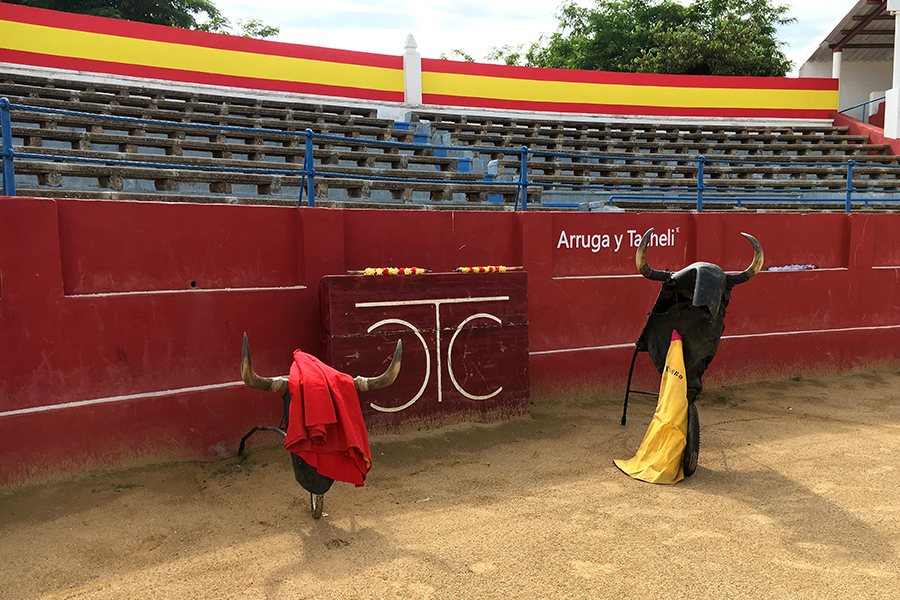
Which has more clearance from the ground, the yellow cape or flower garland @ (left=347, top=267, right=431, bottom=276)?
flower garland @ (left=347, top=267, right=431, bottom=276)

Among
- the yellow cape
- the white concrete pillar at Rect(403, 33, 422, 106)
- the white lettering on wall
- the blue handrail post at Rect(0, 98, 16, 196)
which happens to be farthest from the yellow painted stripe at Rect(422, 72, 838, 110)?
the yellow cape

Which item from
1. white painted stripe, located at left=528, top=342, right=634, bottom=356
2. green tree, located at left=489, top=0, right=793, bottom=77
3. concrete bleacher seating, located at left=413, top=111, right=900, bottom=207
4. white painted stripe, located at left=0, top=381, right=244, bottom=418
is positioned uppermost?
green tree, located at left=489, top=0, right=793, bottom=77

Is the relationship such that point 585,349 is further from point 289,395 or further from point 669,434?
point 289,395

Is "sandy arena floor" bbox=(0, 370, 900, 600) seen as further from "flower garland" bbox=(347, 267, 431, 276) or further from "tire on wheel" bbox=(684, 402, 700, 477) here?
"flower garland" bbox=(347, 267, 431, 276)

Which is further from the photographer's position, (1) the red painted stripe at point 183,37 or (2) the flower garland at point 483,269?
(1) the red painted stripe at point 183,37

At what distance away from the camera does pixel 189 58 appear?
12.3 m

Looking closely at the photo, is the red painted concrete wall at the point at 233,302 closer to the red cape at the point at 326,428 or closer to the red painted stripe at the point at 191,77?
the red cape at the point at 326,428

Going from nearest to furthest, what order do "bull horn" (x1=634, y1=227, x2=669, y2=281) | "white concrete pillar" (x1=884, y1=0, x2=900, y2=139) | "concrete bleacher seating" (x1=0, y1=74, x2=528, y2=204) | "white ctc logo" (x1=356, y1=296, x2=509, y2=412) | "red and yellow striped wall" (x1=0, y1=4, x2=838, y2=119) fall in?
"bull horn" (x1=634, y1=227, x2=669, y2=281) < "white ctc logo" (x1=356, y1=296, x2=509, y2=412) < "concrete bleacher seating" (x1=0, y1=74, x2=528, y2=204) < "red and yellow striped wall" (x1=0, y1=4, x2=838, y2=119) < "white concrete pillar" (x1=884, y1=0, x2=900, y2=139)

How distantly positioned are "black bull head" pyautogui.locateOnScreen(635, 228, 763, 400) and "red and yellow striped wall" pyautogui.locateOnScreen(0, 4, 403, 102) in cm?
961

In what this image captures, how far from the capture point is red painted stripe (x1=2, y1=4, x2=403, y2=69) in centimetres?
1114

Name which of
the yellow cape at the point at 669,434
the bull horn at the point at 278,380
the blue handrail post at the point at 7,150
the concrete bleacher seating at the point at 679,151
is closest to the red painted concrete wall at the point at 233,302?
the blue handrail post at the point at 7,150

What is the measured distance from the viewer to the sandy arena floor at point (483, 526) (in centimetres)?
357

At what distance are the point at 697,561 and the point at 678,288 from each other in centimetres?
230

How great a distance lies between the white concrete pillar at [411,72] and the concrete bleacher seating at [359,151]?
0.62 metres
